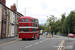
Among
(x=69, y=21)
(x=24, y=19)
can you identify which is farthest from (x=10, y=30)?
(x=69, y=21)

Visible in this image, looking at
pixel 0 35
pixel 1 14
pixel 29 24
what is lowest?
pixel 0 35

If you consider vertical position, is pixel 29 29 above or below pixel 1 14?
below

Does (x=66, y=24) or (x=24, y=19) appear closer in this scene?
(x=24, y=19)

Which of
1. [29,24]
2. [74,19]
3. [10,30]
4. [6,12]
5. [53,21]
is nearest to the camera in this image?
[29,24]

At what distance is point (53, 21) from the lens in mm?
56062

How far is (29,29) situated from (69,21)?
38804mm

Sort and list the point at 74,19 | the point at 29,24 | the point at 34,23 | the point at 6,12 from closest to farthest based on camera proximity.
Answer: the point at 29,24, the point at 34,23, the point at 6,12, the point at 74,19

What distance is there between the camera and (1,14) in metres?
26.9

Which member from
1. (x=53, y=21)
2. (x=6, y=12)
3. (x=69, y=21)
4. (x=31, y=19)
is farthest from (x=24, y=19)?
(x=69, y=21)

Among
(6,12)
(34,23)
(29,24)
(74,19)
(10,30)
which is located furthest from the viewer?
(74,19)

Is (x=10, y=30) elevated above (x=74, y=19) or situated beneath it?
situated beneath

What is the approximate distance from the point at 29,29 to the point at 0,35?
18.9ft

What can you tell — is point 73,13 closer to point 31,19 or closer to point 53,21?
point 53,21

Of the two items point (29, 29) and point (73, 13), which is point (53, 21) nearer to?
point (73, 13)
